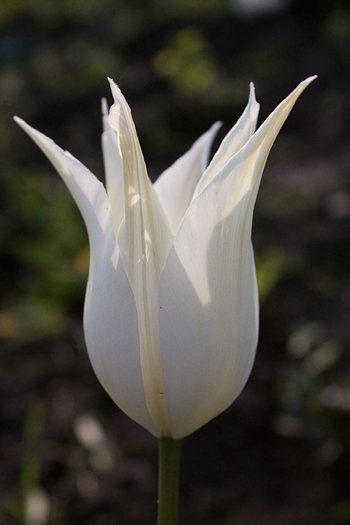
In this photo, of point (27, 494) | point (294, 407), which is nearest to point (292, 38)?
point (294, 407)

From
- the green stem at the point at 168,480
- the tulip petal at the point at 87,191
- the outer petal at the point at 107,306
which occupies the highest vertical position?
the tulip petal at the point at 87,191

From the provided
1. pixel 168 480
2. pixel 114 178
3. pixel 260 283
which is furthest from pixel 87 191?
pixel 260 283

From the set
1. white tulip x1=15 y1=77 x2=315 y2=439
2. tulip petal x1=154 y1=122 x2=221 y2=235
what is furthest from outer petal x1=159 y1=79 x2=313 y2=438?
tulip petal x1=154 y1=122 x2=221 y2=235

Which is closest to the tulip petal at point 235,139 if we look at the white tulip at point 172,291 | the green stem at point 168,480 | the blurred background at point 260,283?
the white tulip at point 172,291

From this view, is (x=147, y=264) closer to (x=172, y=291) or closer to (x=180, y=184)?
(x=172, y=291)

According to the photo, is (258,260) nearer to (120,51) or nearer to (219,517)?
(219,517)

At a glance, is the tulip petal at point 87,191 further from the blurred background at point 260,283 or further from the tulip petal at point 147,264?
the blurred background at point 260,283
